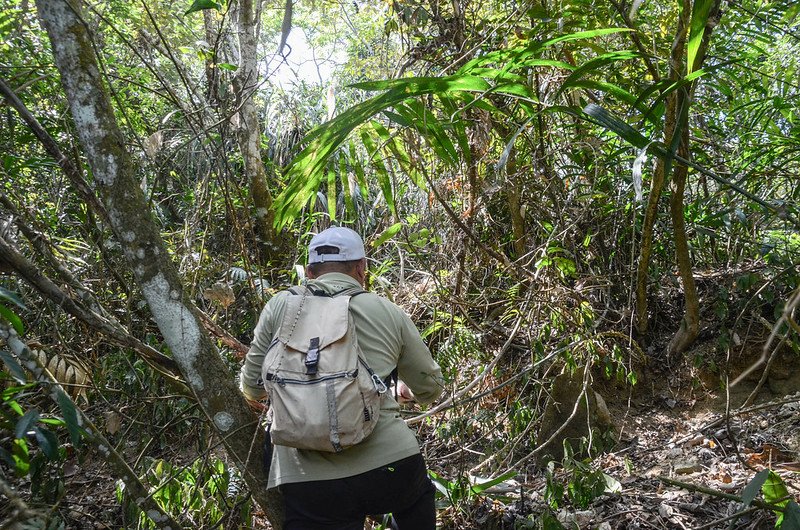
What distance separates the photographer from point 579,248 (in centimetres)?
406

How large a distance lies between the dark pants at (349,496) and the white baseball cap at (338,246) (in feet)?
2.86

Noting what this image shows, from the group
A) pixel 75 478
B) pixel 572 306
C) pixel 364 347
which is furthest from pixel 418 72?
pixel 75 478

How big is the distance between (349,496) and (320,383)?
475 millimetres

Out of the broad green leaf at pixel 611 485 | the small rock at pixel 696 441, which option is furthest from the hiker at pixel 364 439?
the small rock at pixel 696 441

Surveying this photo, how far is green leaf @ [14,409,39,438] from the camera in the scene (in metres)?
1.82

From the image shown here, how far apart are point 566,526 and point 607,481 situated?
13.6 inches

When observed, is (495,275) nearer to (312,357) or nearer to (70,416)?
(312,357)

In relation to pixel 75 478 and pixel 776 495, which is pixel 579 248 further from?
pixel 75 478

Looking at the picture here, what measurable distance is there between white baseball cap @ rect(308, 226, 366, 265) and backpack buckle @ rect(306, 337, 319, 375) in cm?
50

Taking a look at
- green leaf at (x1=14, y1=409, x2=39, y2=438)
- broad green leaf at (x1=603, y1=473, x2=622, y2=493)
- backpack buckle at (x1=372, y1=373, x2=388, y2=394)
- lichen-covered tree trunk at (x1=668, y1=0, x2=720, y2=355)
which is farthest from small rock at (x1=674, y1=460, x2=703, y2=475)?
green leaf at (x1=14, y1=409, x2=39, y2=438)

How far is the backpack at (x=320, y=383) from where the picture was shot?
2.09 meters

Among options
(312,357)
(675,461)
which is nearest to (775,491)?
(675,461)

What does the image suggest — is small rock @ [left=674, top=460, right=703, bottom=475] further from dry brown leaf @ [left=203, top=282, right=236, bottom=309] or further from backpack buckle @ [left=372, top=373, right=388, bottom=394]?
dry brown leaf @ [left=203, top=282, right=236, bottom=309]

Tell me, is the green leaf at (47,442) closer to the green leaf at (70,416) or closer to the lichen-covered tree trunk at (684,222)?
the green leaf at (70,416)
